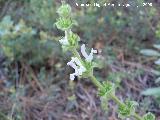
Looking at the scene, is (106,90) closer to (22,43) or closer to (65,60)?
(65,60)

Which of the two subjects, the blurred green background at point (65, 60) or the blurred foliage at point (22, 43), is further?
the blurred foliage at point (22, 43)

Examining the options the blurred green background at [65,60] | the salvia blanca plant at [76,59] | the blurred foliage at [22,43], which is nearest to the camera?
the salvia blanca plant at [76,59]

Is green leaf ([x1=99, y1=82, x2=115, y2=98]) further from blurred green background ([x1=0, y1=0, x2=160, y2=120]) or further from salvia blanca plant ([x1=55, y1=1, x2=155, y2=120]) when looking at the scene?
blurred green background ([x1=0, y1=0, x2=160, y2=120])

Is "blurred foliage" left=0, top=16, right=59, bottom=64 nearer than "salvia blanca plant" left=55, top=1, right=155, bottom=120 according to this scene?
No

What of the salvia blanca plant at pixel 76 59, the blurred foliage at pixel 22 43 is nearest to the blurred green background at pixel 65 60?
the blurred foliage at pixel 22 43

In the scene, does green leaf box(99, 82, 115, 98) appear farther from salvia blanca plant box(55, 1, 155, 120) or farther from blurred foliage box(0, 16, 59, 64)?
blurred foliage box(0, 16, 59, 64)

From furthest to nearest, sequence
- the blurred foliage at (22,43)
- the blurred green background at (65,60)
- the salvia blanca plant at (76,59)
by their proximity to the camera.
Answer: the blurred foliage at (22,43)
the blurred green background at (65,60)
the salvia blanca plant at (76,59)

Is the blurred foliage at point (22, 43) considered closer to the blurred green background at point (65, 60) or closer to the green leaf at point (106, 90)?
the blurred green background at point (65, 60)

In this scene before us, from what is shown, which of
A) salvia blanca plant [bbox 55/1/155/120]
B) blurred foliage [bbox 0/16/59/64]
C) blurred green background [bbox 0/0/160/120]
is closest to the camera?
salvia blanca plant [bbox 55/1/155/120]

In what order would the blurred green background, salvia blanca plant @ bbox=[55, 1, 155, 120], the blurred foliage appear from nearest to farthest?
1. salvia blanca plant @ bbox=[55, 1, 155, 120]
2. the blurred green background
3. the blurred foliage

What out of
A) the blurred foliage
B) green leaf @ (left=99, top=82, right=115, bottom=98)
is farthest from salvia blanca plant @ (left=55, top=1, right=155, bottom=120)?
the blurred foliage

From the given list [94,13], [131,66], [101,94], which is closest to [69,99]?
[131,66]

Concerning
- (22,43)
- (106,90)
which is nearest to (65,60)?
(22,43)

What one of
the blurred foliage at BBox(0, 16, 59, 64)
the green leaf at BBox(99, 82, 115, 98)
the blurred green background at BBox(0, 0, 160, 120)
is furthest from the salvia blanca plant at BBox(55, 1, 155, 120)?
the blurred foliage at BBox(0, 16, 59, 64)
